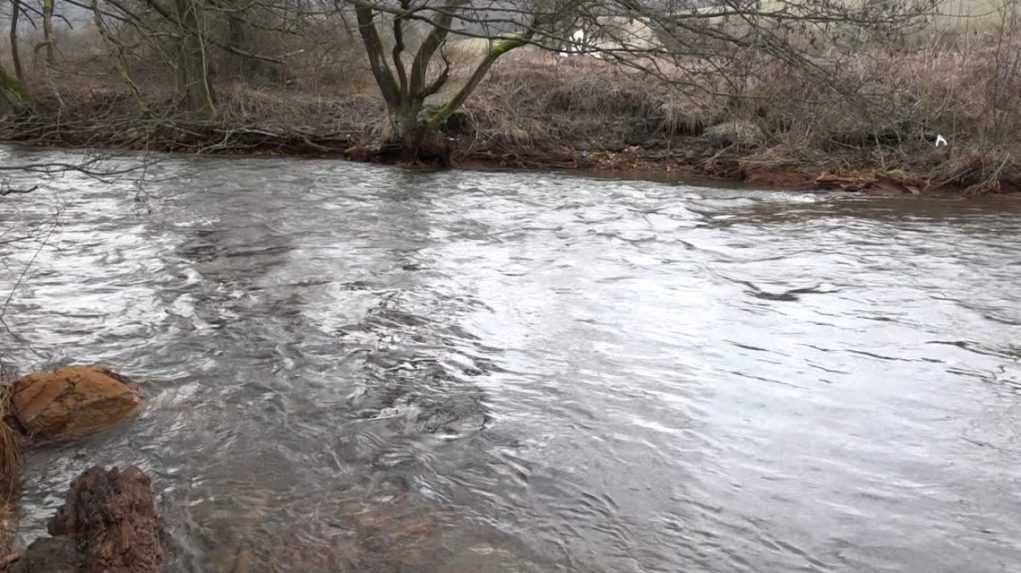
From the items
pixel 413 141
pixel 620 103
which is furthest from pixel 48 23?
pixel 620 103

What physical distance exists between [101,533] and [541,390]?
2874 millimetres

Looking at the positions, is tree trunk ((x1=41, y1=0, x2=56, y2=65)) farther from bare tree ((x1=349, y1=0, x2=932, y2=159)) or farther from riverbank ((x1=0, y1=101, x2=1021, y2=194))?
bare tree ((x1=349, y1=0, x2=932, y2=159))

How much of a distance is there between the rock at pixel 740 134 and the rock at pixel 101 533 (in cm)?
1603

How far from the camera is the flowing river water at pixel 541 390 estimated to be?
4.02 meters

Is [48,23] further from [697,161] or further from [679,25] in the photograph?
[679,25]

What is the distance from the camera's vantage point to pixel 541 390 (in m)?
5.73

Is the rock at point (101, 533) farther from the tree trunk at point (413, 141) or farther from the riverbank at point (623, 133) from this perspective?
the tree trunk at point (413, 141)

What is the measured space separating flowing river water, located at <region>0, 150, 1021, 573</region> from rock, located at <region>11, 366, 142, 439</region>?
139 millimetres

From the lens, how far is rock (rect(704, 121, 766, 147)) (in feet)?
60.0

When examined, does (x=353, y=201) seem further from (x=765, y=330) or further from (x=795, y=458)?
(x=795, y=458)

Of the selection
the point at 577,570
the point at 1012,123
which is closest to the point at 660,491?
the point at 577,570

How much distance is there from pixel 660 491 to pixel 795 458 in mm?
854

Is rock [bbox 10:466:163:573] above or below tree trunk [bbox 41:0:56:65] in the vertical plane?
below

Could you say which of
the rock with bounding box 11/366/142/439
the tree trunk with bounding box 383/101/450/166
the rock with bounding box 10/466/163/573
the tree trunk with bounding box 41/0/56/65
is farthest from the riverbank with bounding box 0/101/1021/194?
the rock with bounding box 10/466/163/573
